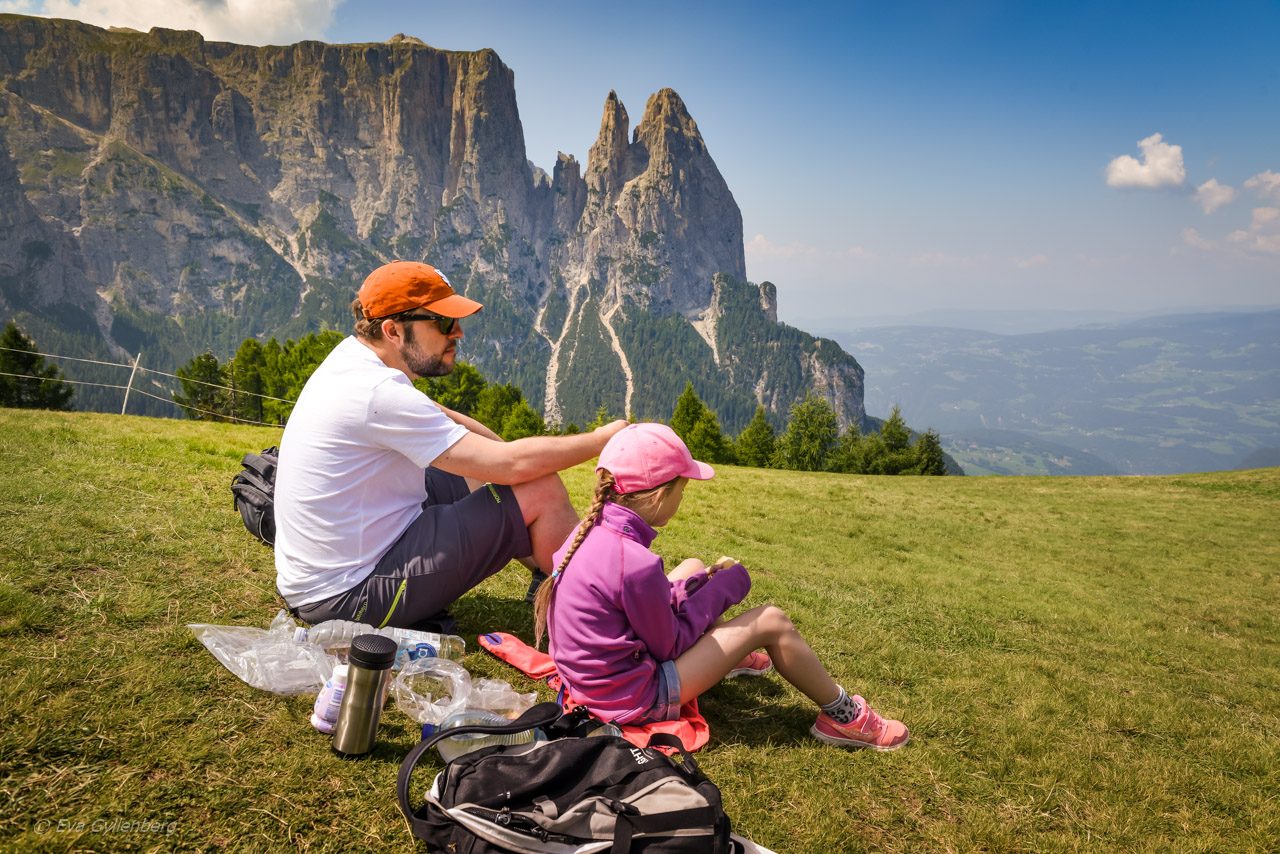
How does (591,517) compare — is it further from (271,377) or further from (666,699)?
(271,377)

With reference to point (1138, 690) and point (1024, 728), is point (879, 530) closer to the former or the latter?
point (1138, 690)

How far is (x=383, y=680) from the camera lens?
3605 millimetres

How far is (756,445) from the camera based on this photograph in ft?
213

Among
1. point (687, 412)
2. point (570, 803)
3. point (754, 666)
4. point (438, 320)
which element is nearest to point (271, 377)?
point (687, 412)

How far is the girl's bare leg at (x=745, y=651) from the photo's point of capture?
4367mm

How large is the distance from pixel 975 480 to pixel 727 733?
24.8 meters

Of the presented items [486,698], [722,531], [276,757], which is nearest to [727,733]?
[486,698]

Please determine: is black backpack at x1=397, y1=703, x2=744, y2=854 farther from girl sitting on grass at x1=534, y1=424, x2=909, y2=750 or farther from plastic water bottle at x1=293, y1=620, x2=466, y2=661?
plastic water bottle at x1=293, y1=620, x2=466, y2=661

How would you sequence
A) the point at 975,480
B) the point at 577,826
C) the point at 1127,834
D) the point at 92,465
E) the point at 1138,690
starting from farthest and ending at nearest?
the point at 975,480
the point at 92,465
the point at 1138,690
the point at 1127,834
the point at 577,826

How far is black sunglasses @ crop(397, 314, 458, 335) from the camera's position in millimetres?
4719

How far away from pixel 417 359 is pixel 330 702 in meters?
2.35

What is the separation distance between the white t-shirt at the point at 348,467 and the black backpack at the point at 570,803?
175cm

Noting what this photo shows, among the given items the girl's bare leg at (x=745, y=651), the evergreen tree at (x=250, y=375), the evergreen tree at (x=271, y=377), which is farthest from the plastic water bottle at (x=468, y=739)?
the evergreen tree at (x=250, y=375)

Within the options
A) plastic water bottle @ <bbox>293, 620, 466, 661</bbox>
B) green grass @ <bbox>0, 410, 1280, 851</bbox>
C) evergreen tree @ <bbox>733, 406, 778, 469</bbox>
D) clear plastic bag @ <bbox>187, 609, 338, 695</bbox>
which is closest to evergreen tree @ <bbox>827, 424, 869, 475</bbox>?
evergreen tree @ <bbox>733, 406, 778, 469</bbox>
